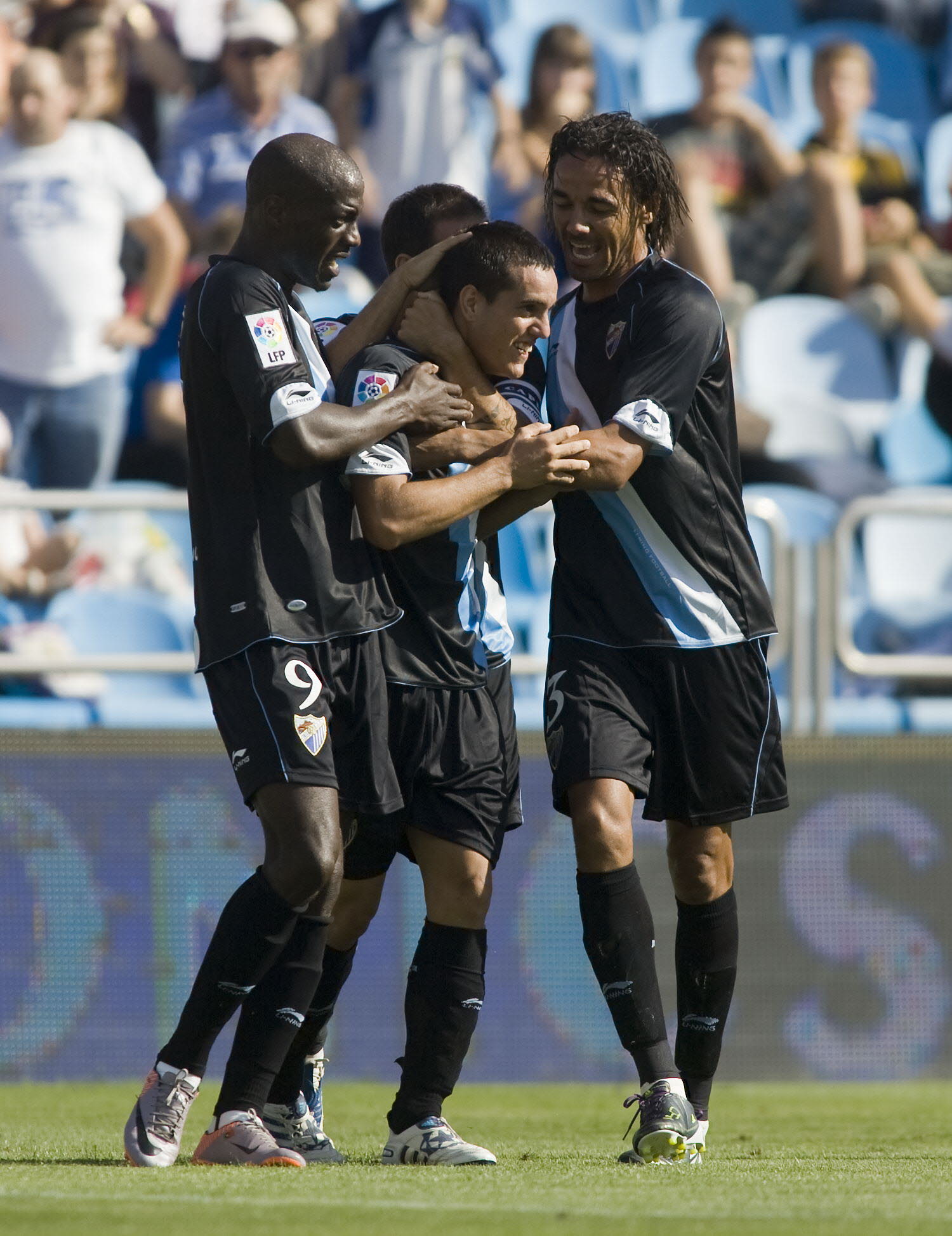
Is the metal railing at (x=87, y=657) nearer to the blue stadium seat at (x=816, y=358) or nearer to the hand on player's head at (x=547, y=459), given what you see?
the hand on player's head at (x=547, y=459)

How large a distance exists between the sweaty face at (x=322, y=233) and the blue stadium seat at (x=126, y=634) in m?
4.21

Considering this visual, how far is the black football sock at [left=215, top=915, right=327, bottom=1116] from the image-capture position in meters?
3.82

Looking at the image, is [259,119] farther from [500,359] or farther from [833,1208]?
[833,1208]

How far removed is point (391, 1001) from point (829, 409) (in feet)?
15.8

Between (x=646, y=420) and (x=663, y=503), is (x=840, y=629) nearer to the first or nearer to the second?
(x=663, y=503)

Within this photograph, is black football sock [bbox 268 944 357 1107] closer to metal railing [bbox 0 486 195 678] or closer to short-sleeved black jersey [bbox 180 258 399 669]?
short-sleeved black jersey [bbox 180 258 399 669]

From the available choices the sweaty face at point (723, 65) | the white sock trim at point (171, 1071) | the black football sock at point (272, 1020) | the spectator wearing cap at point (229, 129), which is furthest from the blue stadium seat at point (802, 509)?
the white sock trim at point (171, 1071)

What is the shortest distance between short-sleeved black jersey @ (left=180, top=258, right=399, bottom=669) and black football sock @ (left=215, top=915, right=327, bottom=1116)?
2.11 feet

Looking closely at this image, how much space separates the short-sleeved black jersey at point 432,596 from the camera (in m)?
4.07

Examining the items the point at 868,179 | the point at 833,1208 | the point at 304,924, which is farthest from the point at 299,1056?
the point at 868,179

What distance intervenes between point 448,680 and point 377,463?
0.52 meters

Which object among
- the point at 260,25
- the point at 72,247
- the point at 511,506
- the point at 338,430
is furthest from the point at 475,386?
the point at 260,25

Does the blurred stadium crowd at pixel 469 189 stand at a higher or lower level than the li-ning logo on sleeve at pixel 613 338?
lower

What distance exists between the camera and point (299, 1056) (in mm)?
4215
